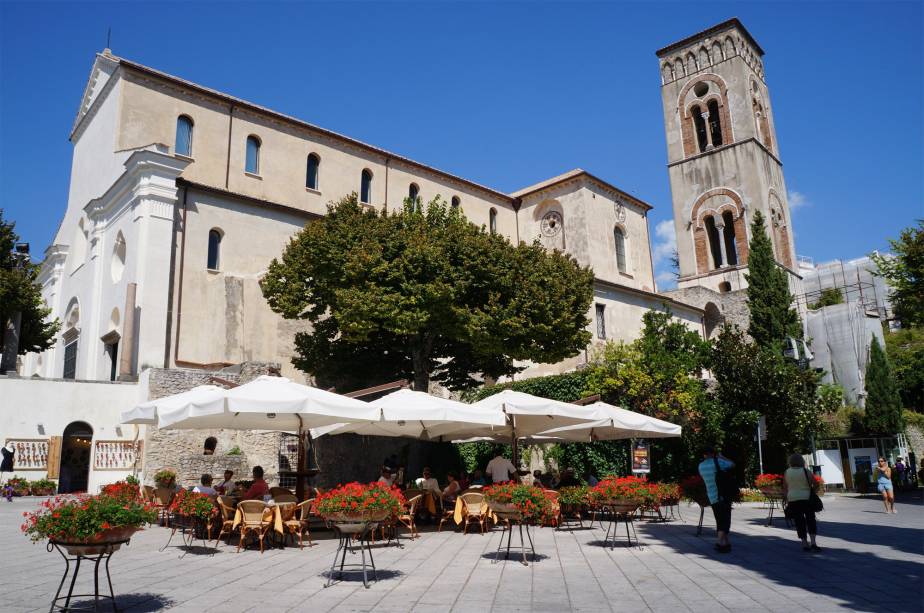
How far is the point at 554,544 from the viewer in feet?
39.1

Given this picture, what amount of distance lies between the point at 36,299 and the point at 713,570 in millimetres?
30920

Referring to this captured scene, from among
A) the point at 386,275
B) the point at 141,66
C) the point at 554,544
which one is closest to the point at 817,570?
the point at 554,544

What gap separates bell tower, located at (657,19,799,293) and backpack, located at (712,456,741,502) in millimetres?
42120

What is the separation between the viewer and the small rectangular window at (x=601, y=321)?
38.1m

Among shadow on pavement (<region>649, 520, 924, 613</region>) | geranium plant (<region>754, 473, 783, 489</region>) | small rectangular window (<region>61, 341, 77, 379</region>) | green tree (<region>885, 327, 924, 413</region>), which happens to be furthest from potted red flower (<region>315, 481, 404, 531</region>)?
green tree (<region>885, 327, 924, 413</region>)

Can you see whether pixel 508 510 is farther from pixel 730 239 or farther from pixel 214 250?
pixel 730 239

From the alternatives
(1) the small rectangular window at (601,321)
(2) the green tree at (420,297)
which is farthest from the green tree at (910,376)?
(2) the green tree at (420,297)

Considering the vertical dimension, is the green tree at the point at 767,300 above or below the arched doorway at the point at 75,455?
above

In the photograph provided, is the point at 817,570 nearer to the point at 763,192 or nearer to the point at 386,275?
the point at 386,275

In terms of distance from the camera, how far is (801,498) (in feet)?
35.1

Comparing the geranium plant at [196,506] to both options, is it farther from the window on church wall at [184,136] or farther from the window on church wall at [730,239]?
the window on church wall at [730,239]

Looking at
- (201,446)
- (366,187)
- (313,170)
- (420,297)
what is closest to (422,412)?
(420,297)

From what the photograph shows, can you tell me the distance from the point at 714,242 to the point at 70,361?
4432cm

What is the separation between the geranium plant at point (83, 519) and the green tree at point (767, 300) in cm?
3651
